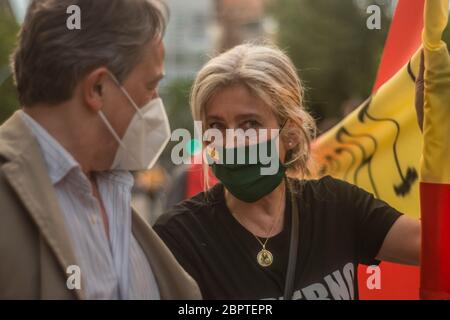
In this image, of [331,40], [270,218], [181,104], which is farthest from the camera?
[331,40]

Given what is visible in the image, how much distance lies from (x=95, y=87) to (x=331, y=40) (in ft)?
33.3

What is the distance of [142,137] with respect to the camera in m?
2.09

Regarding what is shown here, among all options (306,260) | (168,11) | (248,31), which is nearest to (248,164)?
(306,260)

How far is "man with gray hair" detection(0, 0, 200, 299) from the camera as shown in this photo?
5.99 ft

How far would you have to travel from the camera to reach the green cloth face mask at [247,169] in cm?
247

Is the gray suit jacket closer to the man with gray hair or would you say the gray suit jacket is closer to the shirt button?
the man with gray hair

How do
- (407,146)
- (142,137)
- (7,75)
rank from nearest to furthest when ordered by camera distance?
(142,137) < (7,75) < (407,146)

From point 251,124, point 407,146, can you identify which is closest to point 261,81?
point 251,124

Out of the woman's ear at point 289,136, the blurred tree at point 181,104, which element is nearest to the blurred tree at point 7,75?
the blurred tree at point 181,104

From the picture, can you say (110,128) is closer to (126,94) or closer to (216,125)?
(126,94)

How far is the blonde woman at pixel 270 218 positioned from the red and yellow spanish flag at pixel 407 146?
0.12 metres

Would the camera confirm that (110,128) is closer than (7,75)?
Yes

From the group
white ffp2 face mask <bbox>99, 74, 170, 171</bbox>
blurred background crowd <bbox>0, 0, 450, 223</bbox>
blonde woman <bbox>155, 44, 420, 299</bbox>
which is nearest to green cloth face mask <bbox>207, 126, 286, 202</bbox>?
blonde woman <bbox>155, 44, 420, 299</bbox>

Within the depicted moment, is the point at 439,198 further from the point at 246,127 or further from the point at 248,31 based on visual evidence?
the point at 248,31
